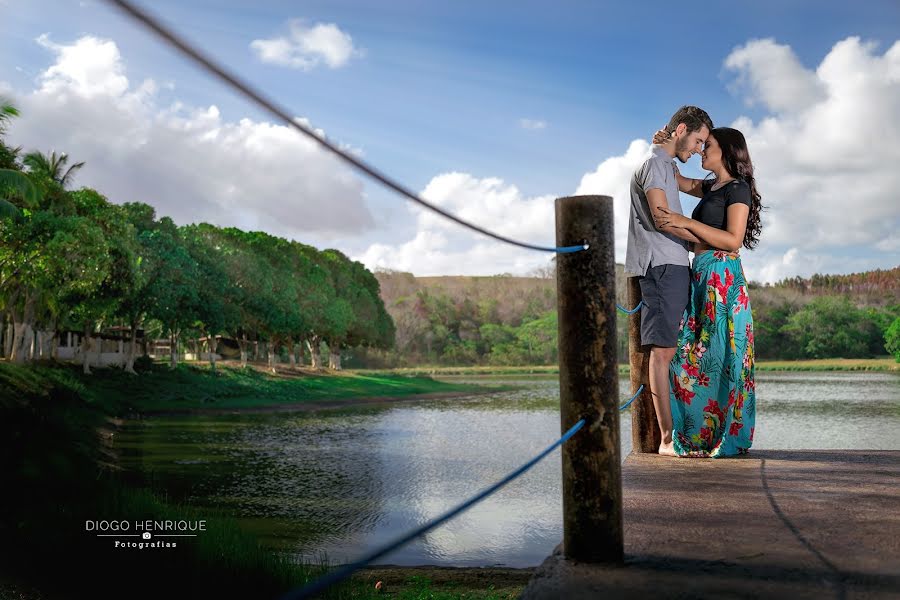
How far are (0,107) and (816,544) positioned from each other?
24.6 meters

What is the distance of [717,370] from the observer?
439 centimetres

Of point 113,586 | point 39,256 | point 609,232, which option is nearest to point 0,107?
point 39,256

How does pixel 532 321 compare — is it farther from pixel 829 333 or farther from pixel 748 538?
pixel 748 538

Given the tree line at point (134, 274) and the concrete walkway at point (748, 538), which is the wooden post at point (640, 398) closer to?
the concrete walkway at point (748, 538)

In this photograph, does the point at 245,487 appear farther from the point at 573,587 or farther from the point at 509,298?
the point at 509,298

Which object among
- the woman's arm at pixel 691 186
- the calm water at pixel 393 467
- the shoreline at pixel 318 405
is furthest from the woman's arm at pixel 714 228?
the shoreline at pixel 318 405

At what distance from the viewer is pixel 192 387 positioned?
30219 millimetres

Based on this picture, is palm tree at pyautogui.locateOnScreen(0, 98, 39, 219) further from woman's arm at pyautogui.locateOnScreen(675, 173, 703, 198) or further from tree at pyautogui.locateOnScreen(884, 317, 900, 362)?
tree at pyautogui.locateOnScreen(884, 317, 900, 362)

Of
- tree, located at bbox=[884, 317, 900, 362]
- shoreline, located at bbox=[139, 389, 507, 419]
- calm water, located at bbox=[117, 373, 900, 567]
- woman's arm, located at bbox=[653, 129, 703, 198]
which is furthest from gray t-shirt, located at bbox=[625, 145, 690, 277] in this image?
tree, located at bbox=[884, 317, 900, 362]

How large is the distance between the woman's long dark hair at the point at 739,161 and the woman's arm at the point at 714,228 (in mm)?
157

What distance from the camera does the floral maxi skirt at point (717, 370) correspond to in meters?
4.34

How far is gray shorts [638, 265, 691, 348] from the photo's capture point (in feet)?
13.8

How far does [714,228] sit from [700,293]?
0.40m

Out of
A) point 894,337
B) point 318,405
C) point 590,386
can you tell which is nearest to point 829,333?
point 894,337
